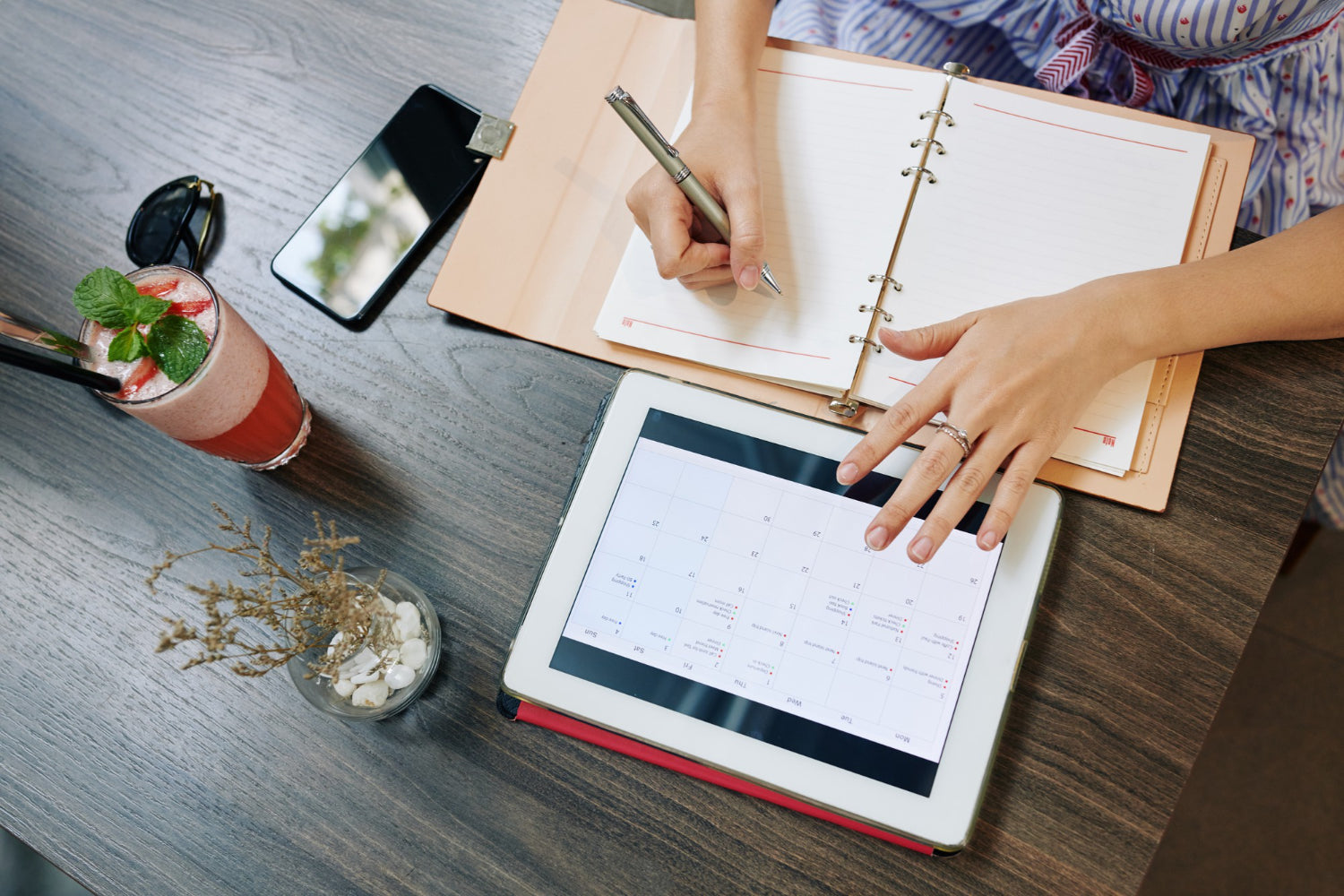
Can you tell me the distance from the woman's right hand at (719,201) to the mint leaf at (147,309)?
0.41 metres

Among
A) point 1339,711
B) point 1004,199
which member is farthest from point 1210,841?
point 1004,199

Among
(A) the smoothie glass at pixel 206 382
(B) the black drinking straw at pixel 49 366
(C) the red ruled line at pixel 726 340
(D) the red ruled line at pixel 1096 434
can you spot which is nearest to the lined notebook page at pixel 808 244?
(C) the red ruled line at pixel 726 340

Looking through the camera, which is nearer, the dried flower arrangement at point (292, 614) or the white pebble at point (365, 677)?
the dried flower arrangement at point (292, 614)

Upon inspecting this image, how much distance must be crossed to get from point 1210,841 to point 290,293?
5.58 ft

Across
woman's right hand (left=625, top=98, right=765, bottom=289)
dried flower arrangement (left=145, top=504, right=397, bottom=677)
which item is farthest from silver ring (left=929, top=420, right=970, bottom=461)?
dried flower arrangement (left=145, top=504, right=397, bottom=677)

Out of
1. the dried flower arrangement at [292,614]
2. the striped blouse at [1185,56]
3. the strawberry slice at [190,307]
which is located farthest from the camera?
the striped blouse at [1185,56]

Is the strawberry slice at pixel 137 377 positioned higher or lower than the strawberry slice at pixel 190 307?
lower

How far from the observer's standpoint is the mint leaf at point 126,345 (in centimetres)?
65

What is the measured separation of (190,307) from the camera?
68 centimetres

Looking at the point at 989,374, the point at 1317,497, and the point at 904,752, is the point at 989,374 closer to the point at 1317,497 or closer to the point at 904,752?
the point at 904,752

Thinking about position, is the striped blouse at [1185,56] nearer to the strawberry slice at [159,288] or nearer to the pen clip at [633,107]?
the pen clip at [633,107]

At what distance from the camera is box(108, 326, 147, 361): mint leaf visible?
0.65 metres

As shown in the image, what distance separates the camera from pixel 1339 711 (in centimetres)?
145

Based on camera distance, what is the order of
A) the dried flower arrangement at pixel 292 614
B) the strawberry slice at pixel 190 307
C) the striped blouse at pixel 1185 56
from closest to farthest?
the dried flower arrangement at pixel 292 614
the strawberry slice at pixel 190 307
the striped blouse at pixel 1185 56
